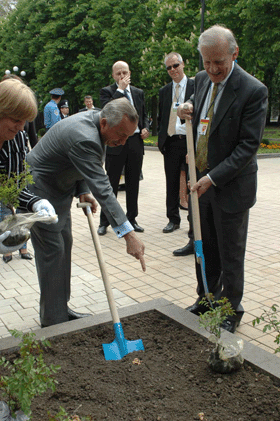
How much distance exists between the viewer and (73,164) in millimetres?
3053

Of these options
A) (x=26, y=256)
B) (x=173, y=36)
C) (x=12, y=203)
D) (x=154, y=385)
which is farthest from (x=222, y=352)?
(x=173, y=36)

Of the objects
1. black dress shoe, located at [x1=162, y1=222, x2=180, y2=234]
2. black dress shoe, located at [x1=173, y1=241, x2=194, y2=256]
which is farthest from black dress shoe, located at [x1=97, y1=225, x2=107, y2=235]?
black dress shoe, located at [x1=173, y1=241, x2=194, y2=256]

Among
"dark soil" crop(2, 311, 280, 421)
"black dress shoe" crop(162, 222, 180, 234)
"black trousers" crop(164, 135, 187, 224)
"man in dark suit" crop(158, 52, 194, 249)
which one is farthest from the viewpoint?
"black dress shoe" crop(162, 222, 180, 234)

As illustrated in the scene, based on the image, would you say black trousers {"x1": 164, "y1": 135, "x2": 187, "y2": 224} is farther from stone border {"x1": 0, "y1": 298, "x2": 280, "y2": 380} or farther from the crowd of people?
stone border {"x1": 0, "y1": 298, "x2": 280, "y2": 380}

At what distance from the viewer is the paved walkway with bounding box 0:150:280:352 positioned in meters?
4.09

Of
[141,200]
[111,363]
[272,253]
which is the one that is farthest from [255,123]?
[141,200]

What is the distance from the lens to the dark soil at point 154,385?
238 centimetres

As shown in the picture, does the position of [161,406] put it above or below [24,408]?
below

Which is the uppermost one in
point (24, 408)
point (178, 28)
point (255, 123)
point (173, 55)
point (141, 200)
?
point (178, 28)

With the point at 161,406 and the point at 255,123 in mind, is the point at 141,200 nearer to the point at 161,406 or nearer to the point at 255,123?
the point at 255,123

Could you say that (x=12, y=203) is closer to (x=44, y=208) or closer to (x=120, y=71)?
(x=44, y=208)

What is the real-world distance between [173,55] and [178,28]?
59.6 feet

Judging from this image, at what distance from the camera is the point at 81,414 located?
2.38 metres

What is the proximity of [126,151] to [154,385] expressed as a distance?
4203mm
